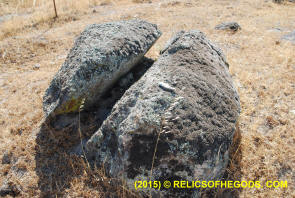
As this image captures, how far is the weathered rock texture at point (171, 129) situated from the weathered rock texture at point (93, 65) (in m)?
0.70

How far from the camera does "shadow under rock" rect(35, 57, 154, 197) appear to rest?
3051 mm

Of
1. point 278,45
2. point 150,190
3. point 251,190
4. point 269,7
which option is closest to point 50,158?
point 150,190

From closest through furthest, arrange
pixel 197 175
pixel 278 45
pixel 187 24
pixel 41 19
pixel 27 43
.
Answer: pixel 197 175 < pixel 278 45 < pixel 27 43 < pixel 187 24 < pixel 41 19

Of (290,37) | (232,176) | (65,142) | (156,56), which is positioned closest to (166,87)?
(232,176)

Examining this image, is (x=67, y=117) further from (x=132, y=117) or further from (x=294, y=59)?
(x=294, y=59)

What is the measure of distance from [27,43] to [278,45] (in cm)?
789

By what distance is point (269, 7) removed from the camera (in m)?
10.5

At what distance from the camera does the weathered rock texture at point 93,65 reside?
10.6ft

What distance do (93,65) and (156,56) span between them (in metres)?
2.91

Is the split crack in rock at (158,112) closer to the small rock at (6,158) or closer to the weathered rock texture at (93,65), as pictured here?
the weathered rock texture at (93,65)

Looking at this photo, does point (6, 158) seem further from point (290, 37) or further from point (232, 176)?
point (290, 37)

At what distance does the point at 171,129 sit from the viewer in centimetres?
237

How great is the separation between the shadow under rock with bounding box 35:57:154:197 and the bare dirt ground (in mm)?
60
